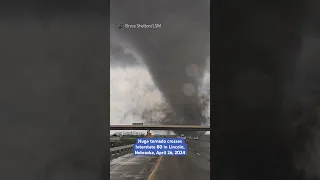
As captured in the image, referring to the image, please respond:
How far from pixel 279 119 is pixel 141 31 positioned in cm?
71

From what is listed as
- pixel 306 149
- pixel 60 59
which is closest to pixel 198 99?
pixel 306 149

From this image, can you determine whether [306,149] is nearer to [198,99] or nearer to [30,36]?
[198,99]

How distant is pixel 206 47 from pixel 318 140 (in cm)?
62

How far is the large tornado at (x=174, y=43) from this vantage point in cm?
154

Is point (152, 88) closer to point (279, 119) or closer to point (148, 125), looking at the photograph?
point (148, 125)

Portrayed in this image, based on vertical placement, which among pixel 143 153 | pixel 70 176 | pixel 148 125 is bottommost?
pixel 70 176

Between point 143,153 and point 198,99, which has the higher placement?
point 198,99

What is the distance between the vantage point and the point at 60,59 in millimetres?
1603

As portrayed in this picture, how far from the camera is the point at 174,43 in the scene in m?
1.55

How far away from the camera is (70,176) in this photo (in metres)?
1.57

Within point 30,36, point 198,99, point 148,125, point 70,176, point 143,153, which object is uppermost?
point 30,36

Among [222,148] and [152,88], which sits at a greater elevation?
[152,88]

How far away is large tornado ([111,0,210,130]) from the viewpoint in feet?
5.07

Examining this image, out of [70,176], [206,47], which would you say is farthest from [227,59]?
[70,176]
